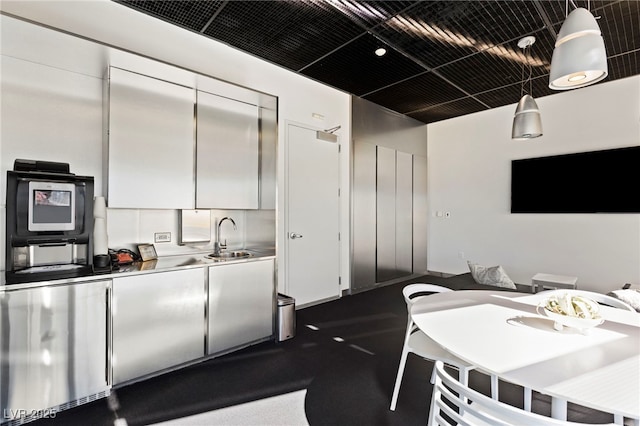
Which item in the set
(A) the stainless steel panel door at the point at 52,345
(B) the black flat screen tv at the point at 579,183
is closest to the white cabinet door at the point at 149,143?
(A) the stainless steel panel door at the point at 52,345

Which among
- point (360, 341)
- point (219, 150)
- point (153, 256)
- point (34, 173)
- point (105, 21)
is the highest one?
point (105, 21)

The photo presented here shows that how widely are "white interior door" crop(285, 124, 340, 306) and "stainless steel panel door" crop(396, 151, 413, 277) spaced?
174cm

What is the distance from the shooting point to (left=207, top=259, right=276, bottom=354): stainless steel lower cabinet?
2859 mm

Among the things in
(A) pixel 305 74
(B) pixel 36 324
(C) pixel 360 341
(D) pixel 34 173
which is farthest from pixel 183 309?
(A) pixel 305 74

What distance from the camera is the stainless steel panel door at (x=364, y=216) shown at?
5.27 metres

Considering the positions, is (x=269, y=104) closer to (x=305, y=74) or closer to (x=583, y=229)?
(x=305, y=74)

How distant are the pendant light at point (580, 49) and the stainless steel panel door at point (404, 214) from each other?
4.42 meters

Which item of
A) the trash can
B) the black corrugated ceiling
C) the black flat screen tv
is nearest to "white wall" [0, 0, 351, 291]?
the black corrugated ceiling

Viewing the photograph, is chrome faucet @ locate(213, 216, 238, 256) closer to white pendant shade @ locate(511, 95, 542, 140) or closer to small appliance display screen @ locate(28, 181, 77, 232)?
small appliance display screen @ locate(28, 181, 77, 232)

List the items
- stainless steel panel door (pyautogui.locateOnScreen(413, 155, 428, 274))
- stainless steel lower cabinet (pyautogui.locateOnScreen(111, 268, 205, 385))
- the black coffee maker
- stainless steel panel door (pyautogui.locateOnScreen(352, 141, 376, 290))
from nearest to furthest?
the black coffee maker, stainless steel lower cabinet (pyautogui.locateOnScreen(111, 268, 205, 385)), stainless steel panel door (pyautogui.locateOnScreen(352, 141, 376, 290)), stainless steel panel door (pyautogui.locateOnScreen(413, 155, 428, 274))

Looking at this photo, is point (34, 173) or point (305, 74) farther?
point (305, 74)

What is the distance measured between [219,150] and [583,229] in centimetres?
550

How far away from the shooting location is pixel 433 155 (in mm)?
6793

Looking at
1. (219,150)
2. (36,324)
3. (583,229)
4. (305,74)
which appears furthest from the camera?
(583,229)
